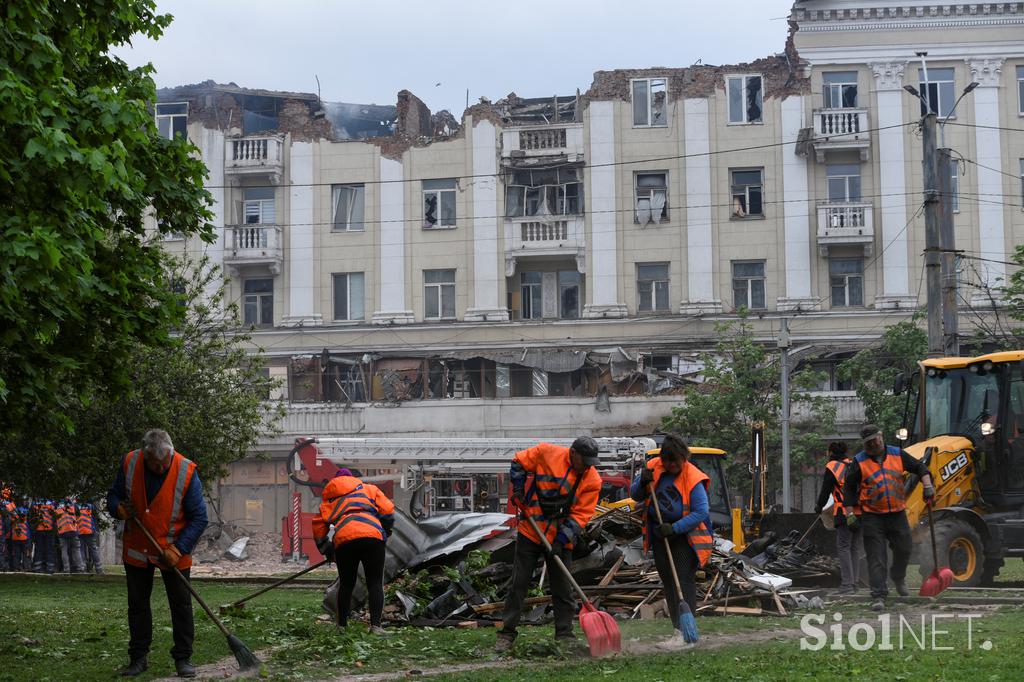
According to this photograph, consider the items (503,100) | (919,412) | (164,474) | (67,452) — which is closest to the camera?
(164,474)

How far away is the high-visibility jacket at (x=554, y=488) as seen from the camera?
1162 cm

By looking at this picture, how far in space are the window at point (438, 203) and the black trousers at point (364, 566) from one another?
32648mm

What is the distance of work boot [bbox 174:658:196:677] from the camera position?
10.2 metres

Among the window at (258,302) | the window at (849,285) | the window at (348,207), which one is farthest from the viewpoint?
the window at (258,302)

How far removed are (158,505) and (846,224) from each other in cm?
3554

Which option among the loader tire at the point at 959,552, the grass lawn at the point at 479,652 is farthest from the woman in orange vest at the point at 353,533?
the loader tire at the point at 959,552

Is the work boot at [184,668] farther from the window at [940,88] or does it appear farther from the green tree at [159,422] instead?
the window at [940,88]

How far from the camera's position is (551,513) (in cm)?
1169

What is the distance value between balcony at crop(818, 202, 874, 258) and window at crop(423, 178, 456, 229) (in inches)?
478

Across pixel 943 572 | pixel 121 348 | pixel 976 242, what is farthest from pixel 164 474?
pixel 976 242

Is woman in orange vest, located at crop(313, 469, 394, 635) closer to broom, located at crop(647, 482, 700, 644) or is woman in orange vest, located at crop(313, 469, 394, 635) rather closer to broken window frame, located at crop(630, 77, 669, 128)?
broom, located at crop(647, 482, 700, 644)

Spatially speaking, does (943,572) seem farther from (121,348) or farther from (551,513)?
(121,348)

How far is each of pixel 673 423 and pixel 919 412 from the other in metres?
19.0

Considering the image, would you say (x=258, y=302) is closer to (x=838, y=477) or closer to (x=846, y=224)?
(x=846, y=224)
